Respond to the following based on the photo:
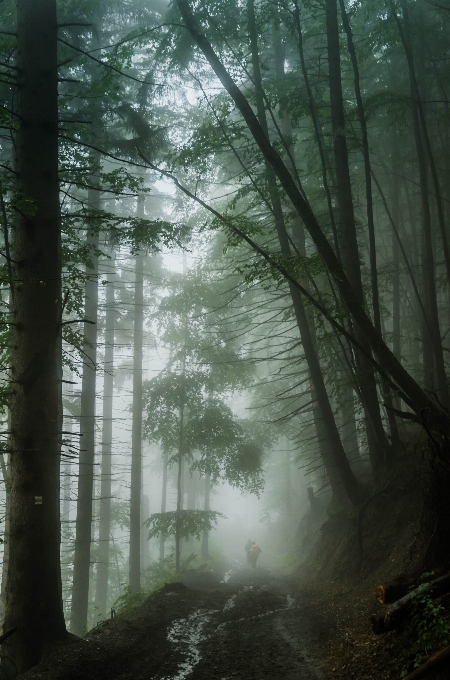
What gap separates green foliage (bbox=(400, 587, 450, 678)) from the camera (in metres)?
4.73

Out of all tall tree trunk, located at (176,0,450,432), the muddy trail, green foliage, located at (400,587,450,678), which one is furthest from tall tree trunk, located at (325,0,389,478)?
green foliage, located at (400,587,450,678)

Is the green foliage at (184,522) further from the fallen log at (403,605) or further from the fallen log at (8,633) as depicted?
the fallen log at (403,605)

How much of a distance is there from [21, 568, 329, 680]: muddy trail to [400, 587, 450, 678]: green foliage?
1164 millimetres

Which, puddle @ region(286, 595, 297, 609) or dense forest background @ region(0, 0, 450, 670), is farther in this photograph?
puddle @ region(286, 595, 297, 609)

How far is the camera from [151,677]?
5.63m

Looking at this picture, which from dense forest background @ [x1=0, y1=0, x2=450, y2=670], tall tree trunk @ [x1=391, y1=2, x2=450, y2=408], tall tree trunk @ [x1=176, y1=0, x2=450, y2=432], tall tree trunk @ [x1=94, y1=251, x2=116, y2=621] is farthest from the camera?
tall tree trunk @ [x1=94, y1=251, x2=116, y2=621]

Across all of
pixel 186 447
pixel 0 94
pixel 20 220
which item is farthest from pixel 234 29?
pixel 186 447

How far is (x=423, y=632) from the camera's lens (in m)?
4.93

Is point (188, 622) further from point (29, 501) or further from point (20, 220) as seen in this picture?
point (20, 220)

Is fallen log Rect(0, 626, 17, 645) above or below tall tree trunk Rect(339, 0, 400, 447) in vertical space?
below

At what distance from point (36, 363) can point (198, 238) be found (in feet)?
35.4

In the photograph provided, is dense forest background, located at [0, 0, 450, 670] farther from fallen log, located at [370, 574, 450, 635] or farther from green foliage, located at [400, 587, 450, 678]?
green foliage, located at [400, 587, 450, 678]

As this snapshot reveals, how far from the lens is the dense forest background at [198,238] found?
6.43 m

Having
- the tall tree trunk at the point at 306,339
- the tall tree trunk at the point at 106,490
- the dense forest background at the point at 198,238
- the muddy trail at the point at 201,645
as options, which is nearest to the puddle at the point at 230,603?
the muddy trail at the point at 201,645
